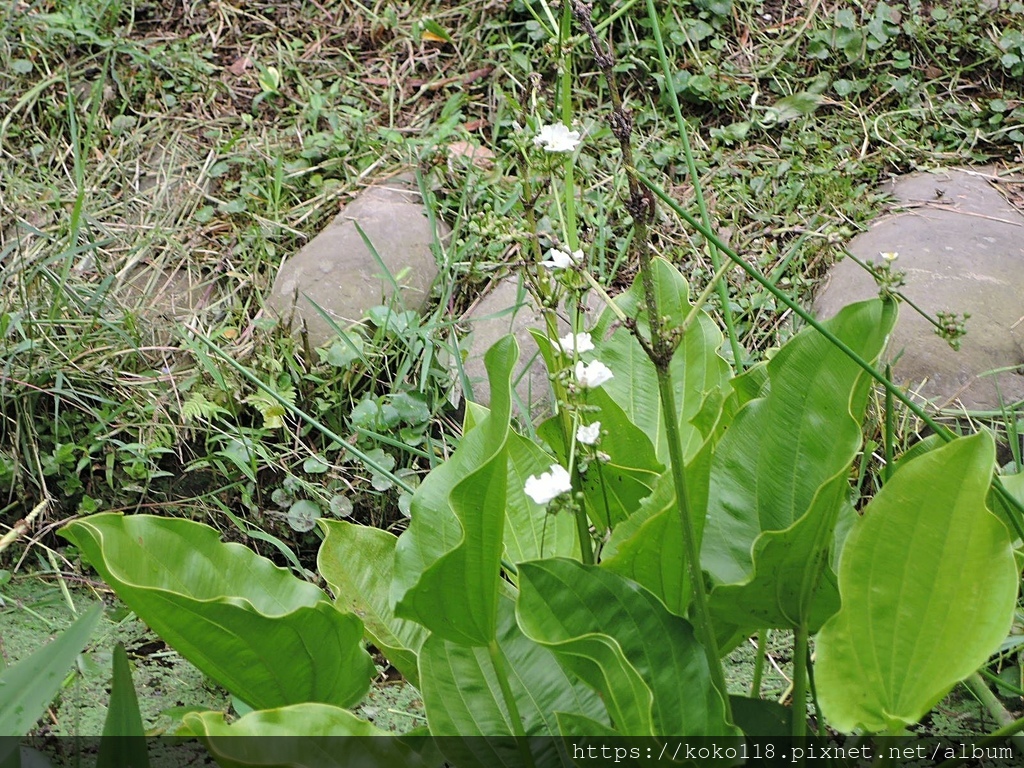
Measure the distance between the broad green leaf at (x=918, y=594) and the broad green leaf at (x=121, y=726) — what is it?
0.60 metres

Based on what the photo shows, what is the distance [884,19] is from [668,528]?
2.23 metres

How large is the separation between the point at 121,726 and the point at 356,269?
1.47 metres

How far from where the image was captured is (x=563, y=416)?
979 mm

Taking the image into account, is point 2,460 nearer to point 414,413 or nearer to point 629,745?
point 414,413

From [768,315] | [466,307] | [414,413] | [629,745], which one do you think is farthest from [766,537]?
[466,307]

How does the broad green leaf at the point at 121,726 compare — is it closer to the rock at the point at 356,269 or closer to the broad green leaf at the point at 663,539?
the broad green leaf at the point at 663,539

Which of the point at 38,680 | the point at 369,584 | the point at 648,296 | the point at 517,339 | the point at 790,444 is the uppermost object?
the point at 648,296

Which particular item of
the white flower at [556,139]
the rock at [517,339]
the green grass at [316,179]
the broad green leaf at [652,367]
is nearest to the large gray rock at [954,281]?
the green grass at [316,179]

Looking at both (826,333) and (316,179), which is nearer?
(826,333)

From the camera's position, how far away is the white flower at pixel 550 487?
809mm

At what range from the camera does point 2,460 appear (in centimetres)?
181

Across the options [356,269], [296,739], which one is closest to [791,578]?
[296,739]

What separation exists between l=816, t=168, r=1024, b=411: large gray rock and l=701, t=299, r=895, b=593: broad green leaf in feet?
3.30

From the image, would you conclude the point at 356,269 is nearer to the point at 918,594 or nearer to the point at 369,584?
the point at 369,584
